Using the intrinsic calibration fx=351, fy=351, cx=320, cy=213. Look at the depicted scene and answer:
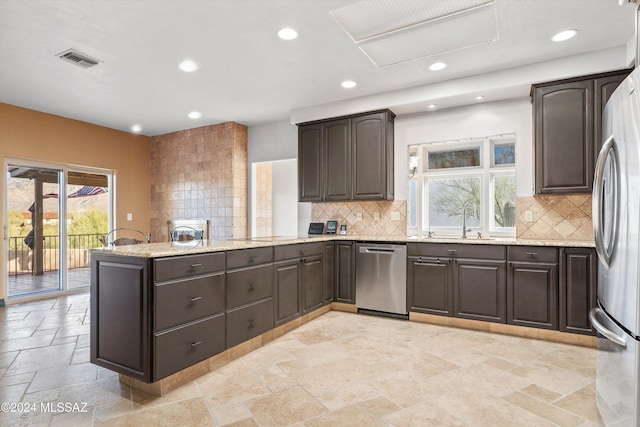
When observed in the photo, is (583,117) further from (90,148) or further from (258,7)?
(90,148)

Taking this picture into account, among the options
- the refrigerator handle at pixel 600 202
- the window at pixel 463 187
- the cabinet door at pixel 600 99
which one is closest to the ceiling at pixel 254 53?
the cabinet door at pixel 600 99

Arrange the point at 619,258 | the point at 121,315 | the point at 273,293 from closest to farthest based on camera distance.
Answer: the point at 619,258
the point at 121,315
the point at 273,293

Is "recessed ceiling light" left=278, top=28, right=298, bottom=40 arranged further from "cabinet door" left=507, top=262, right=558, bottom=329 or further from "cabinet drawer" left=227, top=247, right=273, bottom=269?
"cabinet door" left=507, top=262, right=558, bottom=329

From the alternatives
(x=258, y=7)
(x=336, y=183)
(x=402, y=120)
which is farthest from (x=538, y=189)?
(x=258, y=7)

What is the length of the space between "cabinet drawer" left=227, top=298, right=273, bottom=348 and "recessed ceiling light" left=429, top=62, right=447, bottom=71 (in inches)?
109

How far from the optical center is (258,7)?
99.2 inches

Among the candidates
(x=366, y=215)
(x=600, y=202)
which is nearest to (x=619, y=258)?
(x=600, y=202)

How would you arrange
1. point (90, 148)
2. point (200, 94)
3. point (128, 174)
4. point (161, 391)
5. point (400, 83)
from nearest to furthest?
point (161, 391)
point (400, 83)
point (200, 94)
point (90, 148)
point (128, 174)

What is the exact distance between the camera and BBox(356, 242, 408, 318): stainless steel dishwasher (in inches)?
153

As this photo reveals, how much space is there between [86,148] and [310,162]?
11.9 ft

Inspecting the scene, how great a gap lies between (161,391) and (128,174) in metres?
4.96

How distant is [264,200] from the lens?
6273 mm

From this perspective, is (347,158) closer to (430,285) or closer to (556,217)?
(430,285)

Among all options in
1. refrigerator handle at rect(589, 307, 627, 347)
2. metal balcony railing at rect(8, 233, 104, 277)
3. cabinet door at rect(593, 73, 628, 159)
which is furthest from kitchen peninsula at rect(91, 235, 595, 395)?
metal balcony railing at rect(8, 233, 104, 277)
